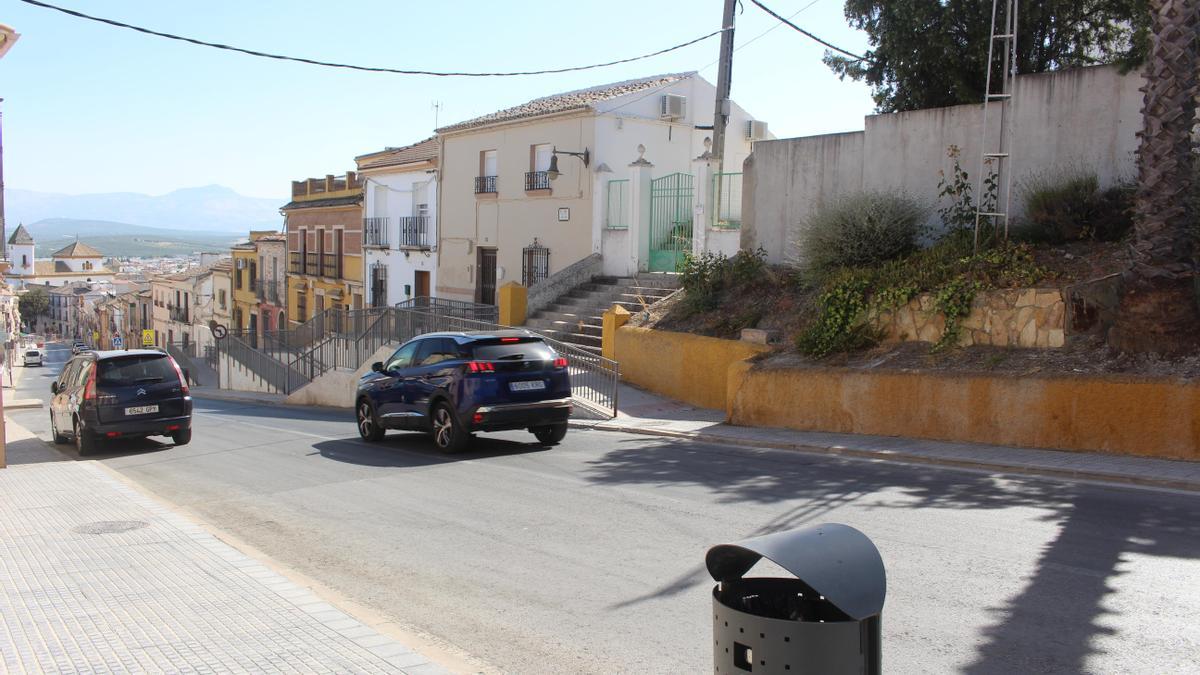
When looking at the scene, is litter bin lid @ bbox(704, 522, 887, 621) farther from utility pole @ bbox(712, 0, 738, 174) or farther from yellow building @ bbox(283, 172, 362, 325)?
yellow building @ bbox(283, 172, 362, 325)

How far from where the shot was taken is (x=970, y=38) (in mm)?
17938

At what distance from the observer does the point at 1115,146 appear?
14.3 meters

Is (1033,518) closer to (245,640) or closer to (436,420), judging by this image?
(245,640)

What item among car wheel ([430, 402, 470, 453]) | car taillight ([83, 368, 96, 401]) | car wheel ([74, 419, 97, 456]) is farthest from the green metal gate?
car wheel ([74, 419, 97, 456])

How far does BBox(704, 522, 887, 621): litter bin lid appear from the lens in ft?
10.1

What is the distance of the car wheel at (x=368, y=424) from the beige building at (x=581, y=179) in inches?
412

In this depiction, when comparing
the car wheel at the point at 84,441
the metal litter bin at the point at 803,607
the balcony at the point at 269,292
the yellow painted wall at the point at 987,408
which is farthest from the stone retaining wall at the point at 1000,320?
the balcony at the point at 269,292

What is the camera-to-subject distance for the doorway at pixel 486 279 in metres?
32.6

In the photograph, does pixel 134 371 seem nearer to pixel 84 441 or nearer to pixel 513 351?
pixel 84 441

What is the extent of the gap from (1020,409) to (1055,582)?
5.63 metres

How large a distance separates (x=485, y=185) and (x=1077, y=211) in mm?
21490

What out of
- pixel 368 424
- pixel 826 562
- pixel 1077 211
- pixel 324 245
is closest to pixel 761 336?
pixel 1077 211

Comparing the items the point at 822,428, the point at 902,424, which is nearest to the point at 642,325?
the point at 822,428

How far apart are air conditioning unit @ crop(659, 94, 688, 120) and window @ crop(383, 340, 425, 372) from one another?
1574 centimetres
